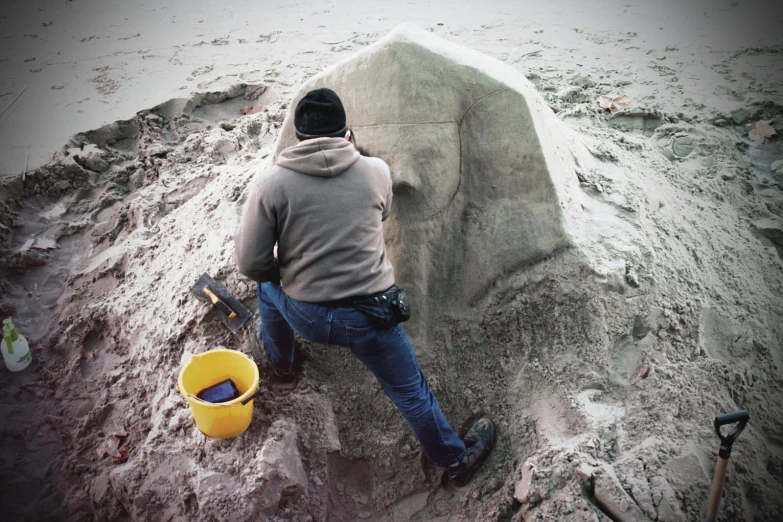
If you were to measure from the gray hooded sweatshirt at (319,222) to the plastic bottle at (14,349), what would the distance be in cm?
191

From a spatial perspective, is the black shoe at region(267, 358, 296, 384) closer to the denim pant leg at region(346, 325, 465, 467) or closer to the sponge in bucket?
the sponge in bucket

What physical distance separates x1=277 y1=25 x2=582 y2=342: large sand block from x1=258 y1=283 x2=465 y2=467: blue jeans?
51 cm

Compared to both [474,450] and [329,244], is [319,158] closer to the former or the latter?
[329,244]

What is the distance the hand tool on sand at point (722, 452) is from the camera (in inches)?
57.9

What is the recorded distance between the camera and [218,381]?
2248 mm

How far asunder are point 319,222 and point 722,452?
4.88ft

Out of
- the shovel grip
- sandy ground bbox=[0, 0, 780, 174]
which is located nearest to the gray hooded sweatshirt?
the shovel grip

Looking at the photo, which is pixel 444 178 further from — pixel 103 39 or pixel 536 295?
pixel 103 39

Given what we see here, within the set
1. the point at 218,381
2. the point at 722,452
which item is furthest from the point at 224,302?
the point at 722,452

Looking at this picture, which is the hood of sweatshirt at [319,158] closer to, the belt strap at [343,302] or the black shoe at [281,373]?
the belt strap at [343,302]

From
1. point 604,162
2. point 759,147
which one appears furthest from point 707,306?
point 759,147

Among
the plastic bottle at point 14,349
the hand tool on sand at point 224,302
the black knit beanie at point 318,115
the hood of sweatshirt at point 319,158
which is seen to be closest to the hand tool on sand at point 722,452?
the hood of sweatshirt at point 319,158

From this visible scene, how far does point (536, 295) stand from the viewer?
2.42 m

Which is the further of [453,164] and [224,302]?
[224,302]
